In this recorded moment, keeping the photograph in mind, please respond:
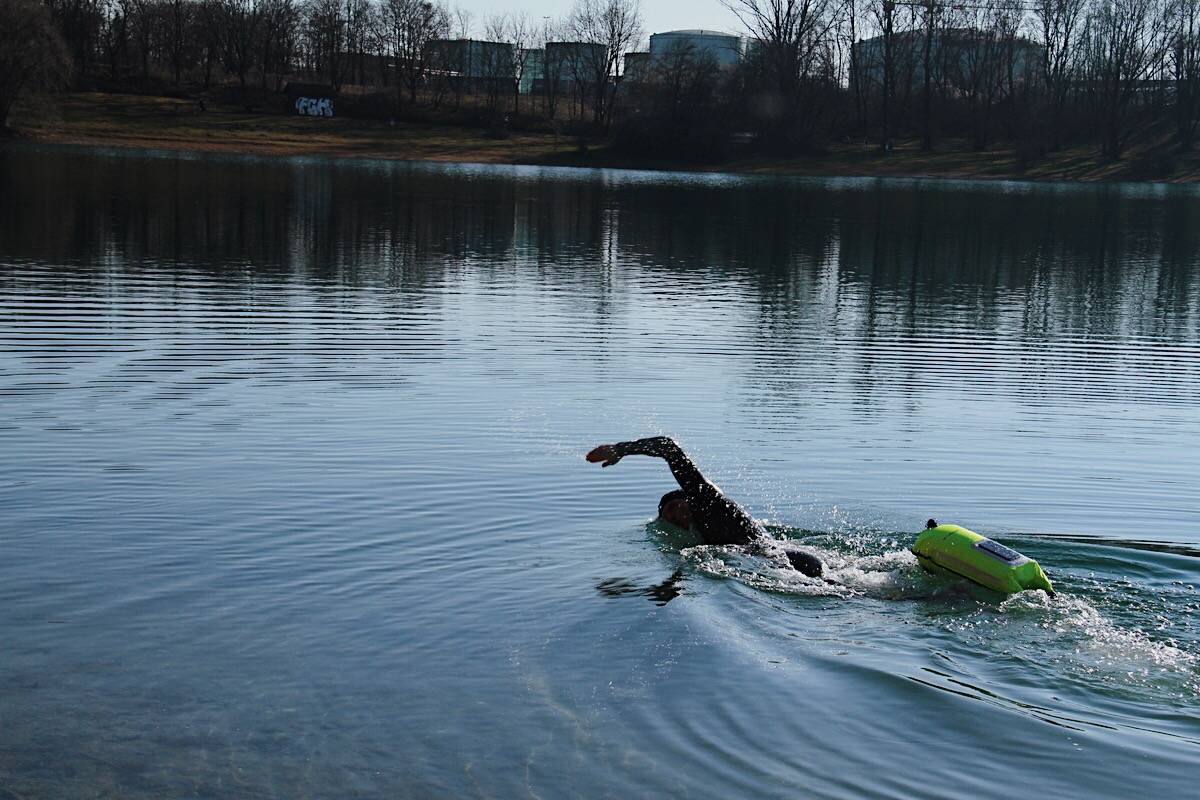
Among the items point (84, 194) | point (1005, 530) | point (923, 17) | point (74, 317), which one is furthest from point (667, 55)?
point (1005, 530)

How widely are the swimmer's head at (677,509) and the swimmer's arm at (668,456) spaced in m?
0.18

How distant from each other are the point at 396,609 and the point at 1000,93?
117019 millimetres

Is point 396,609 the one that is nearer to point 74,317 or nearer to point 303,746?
point 303,746

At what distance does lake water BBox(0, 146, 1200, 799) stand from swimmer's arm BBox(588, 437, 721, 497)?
646 mm

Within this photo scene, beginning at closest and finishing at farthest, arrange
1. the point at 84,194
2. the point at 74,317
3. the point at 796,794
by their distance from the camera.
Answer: the point at 796,794, the point at 74,317, the point at 84,194

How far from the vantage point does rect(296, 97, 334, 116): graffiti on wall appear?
113 m

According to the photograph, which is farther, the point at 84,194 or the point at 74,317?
the point at 84,194

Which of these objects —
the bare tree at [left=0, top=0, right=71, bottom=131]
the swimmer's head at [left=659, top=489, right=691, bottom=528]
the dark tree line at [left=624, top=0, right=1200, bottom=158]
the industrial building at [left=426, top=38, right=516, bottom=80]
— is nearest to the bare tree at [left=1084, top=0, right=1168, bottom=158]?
the dark tree line at [left=624, top=0, right=1200, bottom=158]

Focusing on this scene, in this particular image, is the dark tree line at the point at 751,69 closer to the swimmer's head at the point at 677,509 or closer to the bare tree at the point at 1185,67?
the bare tree at the point at 1185,67

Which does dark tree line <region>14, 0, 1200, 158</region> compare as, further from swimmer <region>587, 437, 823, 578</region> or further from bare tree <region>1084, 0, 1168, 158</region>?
swimmer <region>587, 437, 823, 578</region>

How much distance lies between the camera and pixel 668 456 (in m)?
12.2

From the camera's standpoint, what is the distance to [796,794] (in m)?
8.40

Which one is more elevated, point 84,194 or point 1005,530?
point 84,194

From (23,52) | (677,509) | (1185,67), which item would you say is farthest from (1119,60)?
(677,509)
